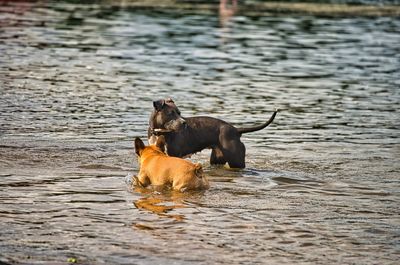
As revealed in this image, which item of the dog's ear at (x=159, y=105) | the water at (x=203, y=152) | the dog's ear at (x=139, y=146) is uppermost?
the dog's ear at (x=159, y=105)

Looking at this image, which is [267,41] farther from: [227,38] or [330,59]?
[330,59]

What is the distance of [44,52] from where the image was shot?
26422mm

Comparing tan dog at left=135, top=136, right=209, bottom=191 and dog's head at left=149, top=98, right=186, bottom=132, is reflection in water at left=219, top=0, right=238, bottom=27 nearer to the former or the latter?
dog's head at left=149, top=98, right=186, bottom=132

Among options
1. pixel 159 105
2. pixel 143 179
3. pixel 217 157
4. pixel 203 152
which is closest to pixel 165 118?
pixel 159 105

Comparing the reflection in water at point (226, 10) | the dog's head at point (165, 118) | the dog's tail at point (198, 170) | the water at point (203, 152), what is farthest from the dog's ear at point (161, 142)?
the reflection in water at point (226, 10)

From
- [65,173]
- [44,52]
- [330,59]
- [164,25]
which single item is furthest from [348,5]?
[65,173]

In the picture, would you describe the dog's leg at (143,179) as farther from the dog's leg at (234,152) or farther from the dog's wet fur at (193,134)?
the dog's leg at (234,152)

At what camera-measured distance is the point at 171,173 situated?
1164cm

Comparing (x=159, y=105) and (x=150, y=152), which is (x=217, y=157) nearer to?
(x=159, y=105)

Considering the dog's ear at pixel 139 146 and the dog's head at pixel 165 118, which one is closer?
the dog's ear at pixel 139 146

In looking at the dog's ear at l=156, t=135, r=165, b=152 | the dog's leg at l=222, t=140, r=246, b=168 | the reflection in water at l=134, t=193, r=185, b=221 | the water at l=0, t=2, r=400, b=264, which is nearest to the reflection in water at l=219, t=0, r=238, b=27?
the water at l=0, t=2, r=400, b=264

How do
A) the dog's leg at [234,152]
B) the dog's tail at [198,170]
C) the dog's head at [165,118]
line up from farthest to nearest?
1. the dog's leg at [234,152]
2. the dog's head at [165,118]
3. the dog's tail at [198,170]

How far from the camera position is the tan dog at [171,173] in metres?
11.6

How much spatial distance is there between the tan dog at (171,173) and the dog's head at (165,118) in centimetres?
99
